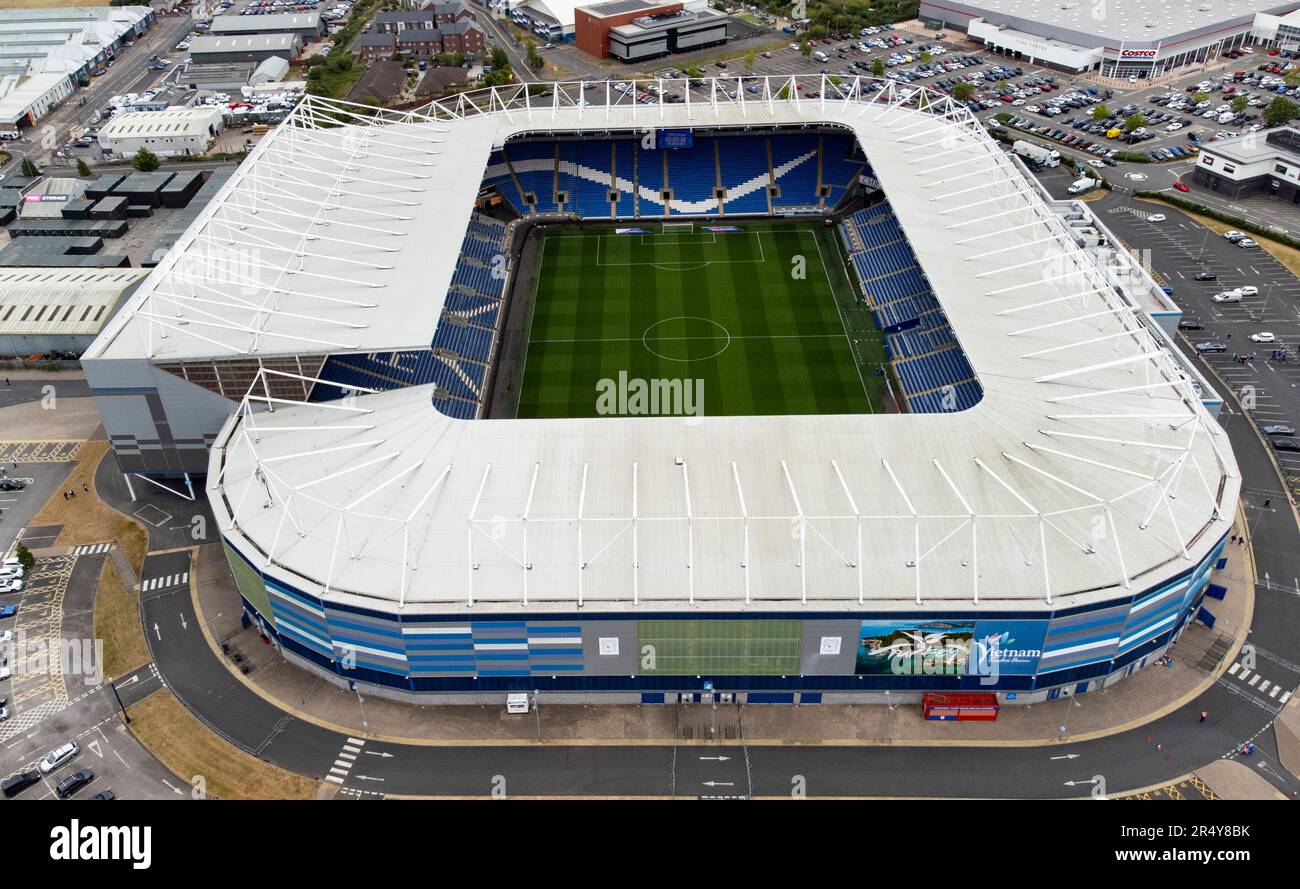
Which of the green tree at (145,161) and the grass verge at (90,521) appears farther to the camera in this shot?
the green tree at (145,161)

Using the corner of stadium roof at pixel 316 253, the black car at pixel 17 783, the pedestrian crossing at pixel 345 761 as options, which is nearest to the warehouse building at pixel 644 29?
the corner of stadium roof at pixel 316 253

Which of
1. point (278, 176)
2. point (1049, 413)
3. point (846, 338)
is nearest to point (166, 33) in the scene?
point (278, 176)

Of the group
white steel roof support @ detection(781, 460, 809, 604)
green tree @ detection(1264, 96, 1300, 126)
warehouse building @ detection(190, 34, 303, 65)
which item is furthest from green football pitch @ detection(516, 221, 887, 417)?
warehouse building @ detection(190, 34, 303, 65)

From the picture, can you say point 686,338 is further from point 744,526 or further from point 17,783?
point 17,783

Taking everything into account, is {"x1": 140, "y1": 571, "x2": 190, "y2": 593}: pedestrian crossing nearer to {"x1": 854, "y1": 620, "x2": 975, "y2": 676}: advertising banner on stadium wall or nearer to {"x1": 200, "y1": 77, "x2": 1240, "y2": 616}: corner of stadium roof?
{"x1": 200, "y1": 77, "x2": 1240, "y2": 616}: corner of stadium roof

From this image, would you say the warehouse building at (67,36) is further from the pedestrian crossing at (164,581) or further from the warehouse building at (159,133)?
the pedestrian crossing at (164,581)

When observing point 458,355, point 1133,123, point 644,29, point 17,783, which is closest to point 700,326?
point 458,355
